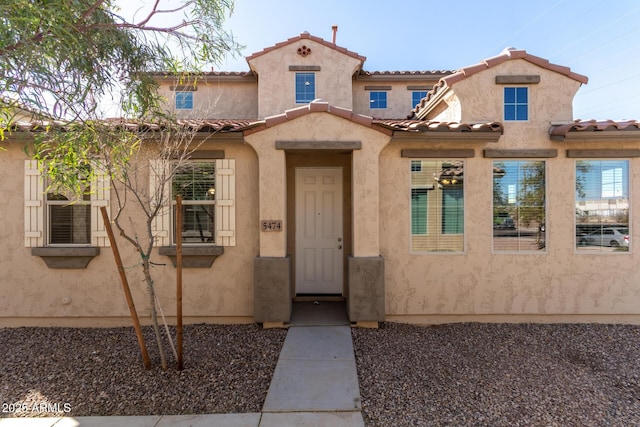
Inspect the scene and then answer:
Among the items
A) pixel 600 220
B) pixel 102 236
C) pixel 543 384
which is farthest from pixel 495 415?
pixel 102 236

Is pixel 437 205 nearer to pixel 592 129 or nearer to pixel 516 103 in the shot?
pixel 516 103

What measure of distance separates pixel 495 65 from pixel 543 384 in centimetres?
547

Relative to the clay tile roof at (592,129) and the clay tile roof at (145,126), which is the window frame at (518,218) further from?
the clay tile roof at (145,126)

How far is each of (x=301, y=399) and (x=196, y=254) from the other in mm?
3219

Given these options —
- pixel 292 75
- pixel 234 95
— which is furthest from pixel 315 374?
pixel 234 95

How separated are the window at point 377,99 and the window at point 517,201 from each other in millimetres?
6235

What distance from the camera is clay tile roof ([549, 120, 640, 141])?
5.35 m

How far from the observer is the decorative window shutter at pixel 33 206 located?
5.60 meters

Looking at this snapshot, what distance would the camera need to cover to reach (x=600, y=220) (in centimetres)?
580

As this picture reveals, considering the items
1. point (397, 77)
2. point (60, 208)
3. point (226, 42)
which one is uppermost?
point (397, 77)

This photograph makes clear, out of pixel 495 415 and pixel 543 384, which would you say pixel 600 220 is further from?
pixel 495 415

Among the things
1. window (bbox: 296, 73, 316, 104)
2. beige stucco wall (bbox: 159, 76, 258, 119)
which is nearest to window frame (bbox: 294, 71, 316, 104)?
window (bbox: 296, 73, 316, 104)

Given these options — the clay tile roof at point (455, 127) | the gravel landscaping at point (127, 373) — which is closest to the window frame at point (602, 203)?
the clay tile roof at point (455, 127)

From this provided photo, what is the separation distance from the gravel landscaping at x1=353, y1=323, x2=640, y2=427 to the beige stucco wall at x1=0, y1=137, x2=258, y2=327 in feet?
8.11
